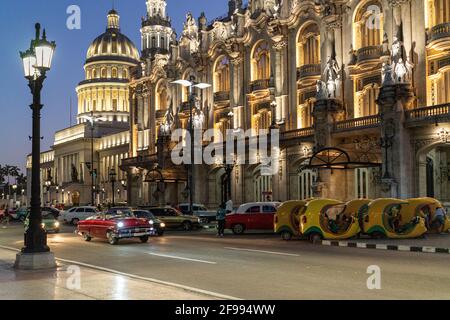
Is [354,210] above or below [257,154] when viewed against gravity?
below

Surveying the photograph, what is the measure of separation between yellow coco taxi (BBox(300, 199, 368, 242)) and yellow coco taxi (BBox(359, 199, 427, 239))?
504 mm

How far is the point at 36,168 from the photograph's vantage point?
16.0 m

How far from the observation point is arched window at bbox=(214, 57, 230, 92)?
2157 inches

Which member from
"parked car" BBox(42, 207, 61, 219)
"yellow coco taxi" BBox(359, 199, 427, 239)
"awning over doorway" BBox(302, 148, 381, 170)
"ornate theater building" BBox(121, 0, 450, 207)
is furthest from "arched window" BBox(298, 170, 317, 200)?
"yellow coco taxi" BBox(359, 199, 427, 239)

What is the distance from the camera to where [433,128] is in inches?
1339

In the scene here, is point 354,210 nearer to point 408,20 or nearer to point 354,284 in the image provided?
point 354,284

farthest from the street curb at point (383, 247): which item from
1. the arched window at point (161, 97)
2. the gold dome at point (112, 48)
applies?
the gold dome at point (112, 48)

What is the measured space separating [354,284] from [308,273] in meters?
2.00

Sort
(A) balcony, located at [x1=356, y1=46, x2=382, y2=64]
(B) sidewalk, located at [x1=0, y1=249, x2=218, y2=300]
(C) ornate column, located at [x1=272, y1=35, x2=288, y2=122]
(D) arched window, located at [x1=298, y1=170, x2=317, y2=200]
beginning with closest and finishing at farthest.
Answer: (B) sidewalk, located at [x1=0, y1=249, x2=218, y2=300] → (A) balcony, located at [x1=356, y1=46, x2=382, y2=64] → (D) arched window, located at [x1=298, y1=170, x2=317, y2=200] → (C) ornate column, located at [x1=272, y1=35, x2=288, y2=122]

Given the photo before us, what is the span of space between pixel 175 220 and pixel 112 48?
315ft

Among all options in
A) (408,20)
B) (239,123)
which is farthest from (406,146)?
(239,123)

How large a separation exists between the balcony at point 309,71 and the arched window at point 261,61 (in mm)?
4864

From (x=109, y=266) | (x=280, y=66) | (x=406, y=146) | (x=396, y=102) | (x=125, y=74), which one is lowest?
(x=109, y=266)

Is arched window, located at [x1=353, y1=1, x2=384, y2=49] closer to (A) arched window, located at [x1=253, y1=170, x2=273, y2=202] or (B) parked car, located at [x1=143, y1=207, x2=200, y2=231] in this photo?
(A) arched window, located at [x1=253, y1=170, x2=273, y2=202]
